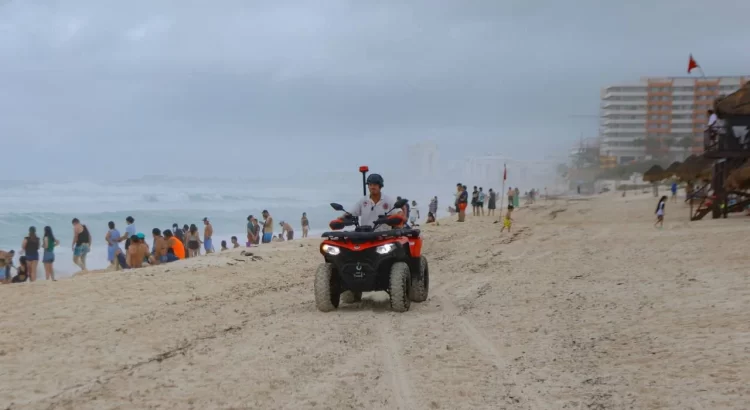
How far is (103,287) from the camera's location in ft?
37.3

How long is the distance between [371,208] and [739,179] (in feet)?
50.9

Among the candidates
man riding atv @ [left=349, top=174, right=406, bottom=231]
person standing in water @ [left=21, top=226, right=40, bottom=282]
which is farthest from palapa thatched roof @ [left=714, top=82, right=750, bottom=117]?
person standing in water @ [left=21, top=226, right=40, bottom=282]

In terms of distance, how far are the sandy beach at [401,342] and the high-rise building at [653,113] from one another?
11133 cm

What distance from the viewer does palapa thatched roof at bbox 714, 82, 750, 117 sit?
20.8 m

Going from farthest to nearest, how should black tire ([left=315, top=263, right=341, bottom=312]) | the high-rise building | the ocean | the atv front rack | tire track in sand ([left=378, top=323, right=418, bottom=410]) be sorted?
the high-rise building → the ocean → black tire ([left=315, top=263, right=341, bottom=312]) → the atv front rack → tire track in sand ([left=378, top=323, right=418, bottom=410])

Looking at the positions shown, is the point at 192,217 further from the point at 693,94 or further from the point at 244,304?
the point at 693,94

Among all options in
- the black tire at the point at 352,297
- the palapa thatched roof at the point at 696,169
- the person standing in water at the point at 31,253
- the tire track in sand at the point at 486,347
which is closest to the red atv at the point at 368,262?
the tire track in sand at the point at 486,347

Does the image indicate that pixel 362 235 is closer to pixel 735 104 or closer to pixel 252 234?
pixel 252 234

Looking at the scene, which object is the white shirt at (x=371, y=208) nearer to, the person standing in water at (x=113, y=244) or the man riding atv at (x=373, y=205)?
the man riding atv at (x=373, y=205)

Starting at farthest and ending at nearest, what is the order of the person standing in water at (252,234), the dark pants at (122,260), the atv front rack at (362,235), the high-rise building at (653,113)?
1. the high-rise building at (653,113)
2. the person standing in water at (252,234)
3. the dark pants at (122,260)
4. the atv front rack at (362,235)

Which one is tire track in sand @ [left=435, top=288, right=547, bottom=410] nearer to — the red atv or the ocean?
the red atv

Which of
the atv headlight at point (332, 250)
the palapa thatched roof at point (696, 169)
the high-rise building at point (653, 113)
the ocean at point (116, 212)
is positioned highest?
the high-rise building at point (653, 113)

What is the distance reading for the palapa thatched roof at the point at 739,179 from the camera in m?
19.6

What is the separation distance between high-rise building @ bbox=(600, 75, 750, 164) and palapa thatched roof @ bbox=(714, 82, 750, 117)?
9697 cm
